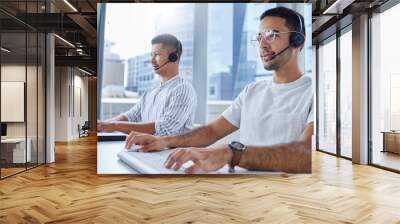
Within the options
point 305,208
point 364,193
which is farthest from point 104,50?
point 364,193

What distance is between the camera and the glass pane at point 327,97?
977 centimetres

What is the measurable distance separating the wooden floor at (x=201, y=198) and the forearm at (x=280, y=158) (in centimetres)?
19

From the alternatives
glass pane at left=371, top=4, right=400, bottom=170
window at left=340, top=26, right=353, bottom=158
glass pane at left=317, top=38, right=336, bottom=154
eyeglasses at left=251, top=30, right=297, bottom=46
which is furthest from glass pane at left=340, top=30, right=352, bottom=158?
eyeglasses at left=251, top=30, right=297, bottom=46

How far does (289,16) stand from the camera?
5.99 meters

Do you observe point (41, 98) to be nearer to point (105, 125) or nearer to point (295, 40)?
point (105, 125)

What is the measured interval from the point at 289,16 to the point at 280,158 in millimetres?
2254

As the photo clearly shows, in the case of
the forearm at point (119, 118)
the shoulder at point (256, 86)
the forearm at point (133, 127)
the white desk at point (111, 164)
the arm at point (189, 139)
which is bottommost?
the white desk at point (111, 164)

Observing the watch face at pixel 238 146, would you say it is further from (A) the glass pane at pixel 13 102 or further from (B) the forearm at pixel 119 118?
(A) the glass pane at pixel 13 102

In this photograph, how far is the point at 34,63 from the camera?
7.24 meters

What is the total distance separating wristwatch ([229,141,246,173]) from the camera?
19.5ft

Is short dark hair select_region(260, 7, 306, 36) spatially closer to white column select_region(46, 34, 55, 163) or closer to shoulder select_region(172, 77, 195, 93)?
shoulder select_region(172, 77, 195, 93)

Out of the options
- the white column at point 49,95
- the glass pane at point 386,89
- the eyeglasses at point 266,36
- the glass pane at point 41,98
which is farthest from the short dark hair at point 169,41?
the glass pane at point 386,89

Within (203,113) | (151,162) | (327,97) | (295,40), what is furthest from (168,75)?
(327,97)

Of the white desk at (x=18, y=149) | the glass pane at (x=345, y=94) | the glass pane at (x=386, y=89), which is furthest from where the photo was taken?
the glass pane at (x=345, y=94)
